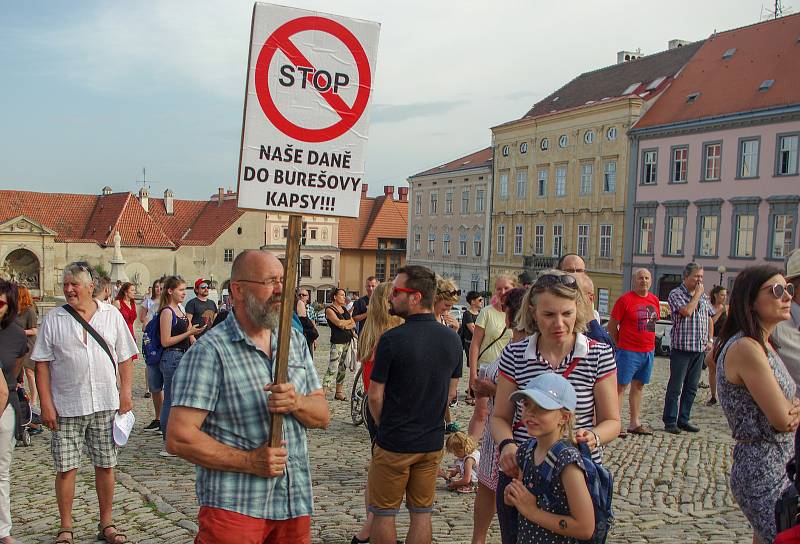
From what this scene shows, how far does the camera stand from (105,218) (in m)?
64.7

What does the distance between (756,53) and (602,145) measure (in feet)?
30.8

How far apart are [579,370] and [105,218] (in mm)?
66130

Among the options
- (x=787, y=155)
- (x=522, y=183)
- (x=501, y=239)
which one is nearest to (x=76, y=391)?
(x=787, y=155)

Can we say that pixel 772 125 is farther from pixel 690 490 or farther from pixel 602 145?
pixel 690 490

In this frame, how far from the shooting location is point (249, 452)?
3.35m

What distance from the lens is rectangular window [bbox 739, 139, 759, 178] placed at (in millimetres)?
37781

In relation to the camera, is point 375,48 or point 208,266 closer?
point 375,48

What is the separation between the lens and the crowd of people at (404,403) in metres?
3.38

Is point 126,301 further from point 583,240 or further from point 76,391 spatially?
point 583,240

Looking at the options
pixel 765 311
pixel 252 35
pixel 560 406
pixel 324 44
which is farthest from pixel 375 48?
pixel 765 311

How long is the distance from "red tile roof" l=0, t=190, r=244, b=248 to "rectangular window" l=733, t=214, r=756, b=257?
3923 centimetres

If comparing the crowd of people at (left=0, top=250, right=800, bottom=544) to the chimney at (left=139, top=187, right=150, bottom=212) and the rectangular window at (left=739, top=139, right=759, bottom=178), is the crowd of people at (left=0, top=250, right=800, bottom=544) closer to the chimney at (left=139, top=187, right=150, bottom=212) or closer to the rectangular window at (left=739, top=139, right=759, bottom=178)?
the rectangular window at (left=739, top=139, right=759, bottom=178)

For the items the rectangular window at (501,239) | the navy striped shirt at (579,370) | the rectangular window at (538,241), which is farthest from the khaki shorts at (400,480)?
the rectangular window at (501,239)

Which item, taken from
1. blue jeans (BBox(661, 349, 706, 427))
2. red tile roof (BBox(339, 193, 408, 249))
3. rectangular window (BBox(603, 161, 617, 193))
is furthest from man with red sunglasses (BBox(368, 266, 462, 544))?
red tile roof (BBox(339, 193, 408, 249))
